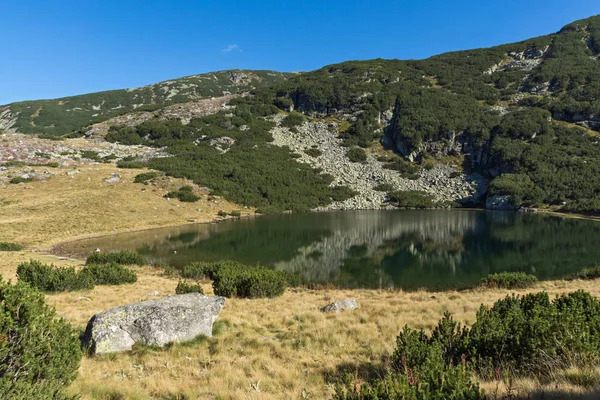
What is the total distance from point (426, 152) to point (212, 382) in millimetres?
93956

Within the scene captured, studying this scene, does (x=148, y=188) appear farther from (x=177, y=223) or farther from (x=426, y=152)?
(x=426, y=152)

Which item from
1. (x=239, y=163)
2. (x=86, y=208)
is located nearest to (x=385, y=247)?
(x=86, y=208)

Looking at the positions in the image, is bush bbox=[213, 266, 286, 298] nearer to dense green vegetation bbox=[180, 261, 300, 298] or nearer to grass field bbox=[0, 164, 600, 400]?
dense green vegetation bbox=[180, 261, 300, 298]

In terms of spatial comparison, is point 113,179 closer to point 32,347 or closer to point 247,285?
point 247,285

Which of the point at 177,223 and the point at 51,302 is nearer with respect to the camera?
the point at 51,302

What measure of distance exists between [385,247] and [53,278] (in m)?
26.9

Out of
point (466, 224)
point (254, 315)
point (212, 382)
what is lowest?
point (466, 224)

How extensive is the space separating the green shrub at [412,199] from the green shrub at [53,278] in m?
64.3

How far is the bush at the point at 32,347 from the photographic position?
4.46 meters

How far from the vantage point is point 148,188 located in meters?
54.7

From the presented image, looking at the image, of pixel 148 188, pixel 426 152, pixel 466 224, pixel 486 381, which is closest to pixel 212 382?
pixel 486 381

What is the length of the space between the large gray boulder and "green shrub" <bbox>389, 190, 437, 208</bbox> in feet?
219

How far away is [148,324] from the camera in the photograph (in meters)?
8.91

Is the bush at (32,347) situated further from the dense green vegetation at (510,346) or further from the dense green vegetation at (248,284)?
→ the dense green vegetation at (248,284)
